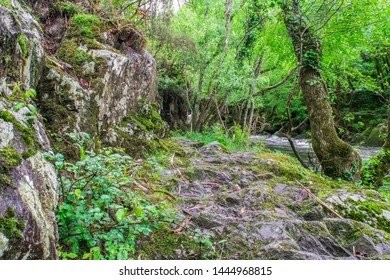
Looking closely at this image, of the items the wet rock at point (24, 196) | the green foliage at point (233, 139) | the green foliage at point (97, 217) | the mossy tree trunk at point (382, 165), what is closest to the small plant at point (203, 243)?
the green foliage at point (97, 217)

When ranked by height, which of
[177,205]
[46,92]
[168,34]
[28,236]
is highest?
[168,34]

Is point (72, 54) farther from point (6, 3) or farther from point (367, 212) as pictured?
point (367, 212)

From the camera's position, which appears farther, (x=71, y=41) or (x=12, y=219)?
(x=71, y=41)

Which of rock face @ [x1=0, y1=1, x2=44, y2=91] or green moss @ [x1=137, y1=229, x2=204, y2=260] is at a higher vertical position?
rock face @ [x1=0, y1=1, x2=44, y2=91]

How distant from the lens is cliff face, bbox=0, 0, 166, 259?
5.49 feet

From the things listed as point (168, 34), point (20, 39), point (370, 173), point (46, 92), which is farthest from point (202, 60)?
point (20, 39)

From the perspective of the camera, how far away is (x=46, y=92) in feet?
12.4

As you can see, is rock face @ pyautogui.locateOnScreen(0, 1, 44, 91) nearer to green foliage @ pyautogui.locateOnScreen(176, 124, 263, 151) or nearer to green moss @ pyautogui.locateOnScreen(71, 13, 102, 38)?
green moss @ pyautogui.locateOnScreen(71, 13, 102, 38)

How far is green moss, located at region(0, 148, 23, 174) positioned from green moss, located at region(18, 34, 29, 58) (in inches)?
60.7

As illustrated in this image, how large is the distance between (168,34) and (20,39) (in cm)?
895

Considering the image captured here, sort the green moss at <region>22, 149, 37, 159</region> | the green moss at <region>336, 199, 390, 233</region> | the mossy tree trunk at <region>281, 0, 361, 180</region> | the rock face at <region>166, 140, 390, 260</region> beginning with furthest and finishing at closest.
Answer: the mossy tree trunk at <region>281, 0, 361, 180</region> < the green moss at <region>336, 199, 390, 233</region> < the rock face at <region>166, 140, 390, 260</region> < the green moss at <region>22, 149, 37, 159</region>

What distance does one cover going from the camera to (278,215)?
3.51 m

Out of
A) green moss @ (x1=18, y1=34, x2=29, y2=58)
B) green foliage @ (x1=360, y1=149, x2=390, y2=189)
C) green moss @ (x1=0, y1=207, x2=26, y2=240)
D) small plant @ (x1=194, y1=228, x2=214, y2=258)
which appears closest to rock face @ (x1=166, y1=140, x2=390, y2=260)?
small plant @ (x1=194, y1=228, x2=214, y2=258)

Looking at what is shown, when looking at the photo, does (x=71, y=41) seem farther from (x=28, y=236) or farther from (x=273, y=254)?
(x=273, y=254)
